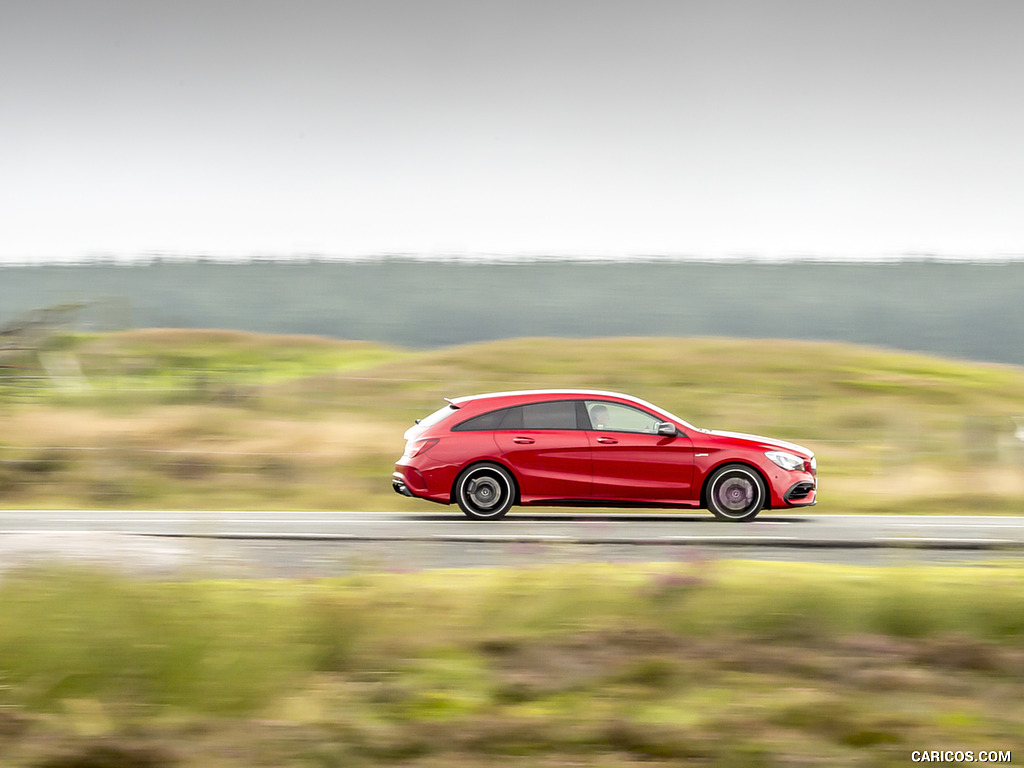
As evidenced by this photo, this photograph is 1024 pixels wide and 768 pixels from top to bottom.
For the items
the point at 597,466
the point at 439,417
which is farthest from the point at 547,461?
the point at 439,417

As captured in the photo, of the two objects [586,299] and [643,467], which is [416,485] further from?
[586,299]

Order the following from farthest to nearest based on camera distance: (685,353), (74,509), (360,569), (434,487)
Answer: (685,353)
(74,509)
(434,487)
(360,569)

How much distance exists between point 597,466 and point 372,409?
10863mm

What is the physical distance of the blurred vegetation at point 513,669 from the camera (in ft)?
15.3

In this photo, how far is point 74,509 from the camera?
15094 mm

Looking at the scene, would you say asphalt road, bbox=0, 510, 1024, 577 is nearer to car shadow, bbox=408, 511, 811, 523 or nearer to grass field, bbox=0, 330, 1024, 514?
car shadow, bbox=408, 511, 811, 523

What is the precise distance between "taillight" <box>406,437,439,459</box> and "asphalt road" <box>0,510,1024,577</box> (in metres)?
0.75

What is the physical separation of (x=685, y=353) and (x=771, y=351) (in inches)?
90.4

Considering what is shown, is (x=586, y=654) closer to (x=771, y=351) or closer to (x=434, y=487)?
(x=434, y=487)

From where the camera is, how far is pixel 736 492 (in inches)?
494

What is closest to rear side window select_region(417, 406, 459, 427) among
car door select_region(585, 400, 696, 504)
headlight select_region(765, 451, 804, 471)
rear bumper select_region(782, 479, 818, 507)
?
car door select_region(585, 400, 696, 504)

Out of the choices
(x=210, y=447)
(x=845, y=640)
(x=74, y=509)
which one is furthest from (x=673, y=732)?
(x=210, y=447)

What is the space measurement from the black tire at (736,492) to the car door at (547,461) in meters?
1.36

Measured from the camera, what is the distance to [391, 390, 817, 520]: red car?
1248cm
